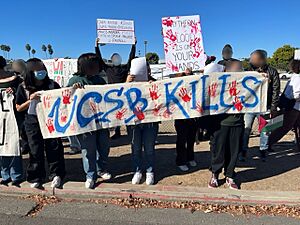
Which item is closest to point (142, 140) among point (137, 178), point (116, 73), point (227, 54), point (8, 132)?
point (137, 178)

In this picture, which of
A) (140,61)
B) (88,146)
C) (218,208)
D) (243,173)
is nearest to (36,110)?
(88,146)

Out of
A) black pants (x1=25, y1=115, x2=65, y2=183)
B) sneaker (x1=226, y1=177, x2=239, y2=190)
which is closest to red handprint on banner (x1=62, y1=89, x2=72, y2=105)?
black pants (x1=25, y1=115, x2=65, y2=183)

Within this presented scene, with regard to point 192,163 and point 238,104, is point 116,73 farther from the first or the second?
point 238,104

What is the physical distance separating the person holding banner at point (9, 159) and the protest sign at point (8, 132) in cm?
3

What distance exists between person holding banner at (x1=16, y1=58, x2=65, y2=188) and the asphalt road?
492 millimetres

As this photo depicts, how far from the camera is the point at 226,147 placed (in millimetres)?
4059

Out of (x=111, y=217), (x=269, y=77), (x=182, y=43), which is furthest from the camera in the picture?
(x=182, y=43)

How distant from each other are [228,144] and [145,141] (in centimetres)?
113

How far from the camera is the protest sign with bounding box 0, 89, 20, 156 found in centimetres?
408

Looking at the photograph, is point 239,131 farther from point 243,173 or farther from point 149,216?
point 149,216

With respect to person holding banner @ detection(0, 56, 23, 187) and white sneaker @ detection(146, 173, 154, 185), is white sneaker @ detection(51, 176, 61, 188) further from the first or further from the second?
white sneaker @ detection(146, 173, 154, 185)

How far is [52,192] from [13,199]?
50cm

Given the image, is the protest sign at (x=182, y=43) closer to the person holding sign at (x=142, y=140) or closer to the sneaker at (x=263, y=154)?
the person holding sign at (x=142, y=140)

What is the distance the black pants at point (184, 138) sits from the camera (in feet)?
15.3
